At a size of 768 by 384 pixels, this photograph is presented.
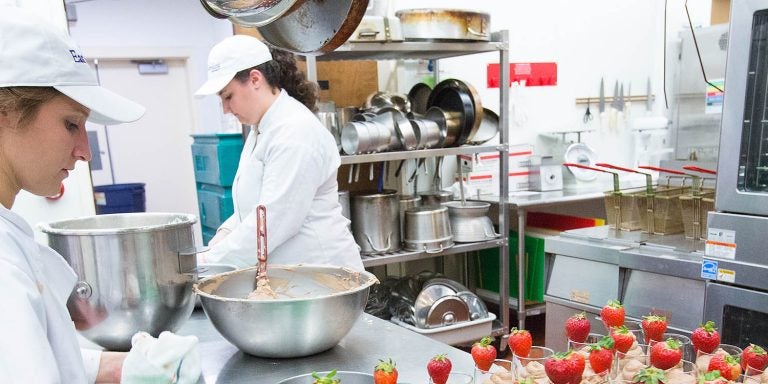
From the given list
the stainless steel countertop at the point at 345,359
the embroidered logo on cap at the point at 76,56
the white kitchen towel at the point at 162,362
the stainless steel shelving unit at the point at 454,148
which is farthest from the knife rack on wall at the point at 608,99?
the embroidered logo on cap at the point at 76,56

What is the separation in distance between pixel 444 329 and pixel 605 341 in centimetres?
194

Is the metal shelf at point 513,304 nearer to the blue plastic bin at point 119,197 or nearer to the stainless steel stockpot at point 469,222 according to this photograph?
the stainless steel stockpot at point 469,222

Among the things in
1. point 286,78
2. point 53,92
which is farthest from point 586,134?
point 53,92

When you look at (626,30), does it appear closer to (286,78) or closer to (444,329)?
(444,329)

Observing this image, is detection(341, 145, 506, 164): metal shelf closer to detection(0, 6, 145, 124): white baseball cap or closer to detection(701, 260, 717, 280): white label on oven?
detection(701, 260, 717, 280): white label on oven

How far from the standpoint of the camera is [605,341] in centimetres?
122

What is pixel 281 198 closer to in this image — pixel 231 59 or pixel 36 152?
pixel 231 59

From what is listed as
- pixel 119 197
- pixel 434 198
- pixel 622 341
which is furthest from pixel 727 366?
pixel 119 197

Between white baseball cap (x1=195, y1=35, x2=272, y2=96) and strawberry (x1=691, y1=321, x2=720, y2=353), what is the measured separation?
1.60 meters

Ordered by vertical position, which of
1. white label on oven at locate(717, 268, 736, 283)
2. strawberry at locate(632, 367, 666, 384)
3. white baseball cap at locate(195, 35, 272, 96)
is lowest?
white label on oven at locate(717, 268, 736, 283)

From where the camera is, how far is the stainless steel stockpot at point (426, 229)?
323cm

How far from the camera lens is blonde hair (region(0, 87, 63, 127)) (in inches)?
34.9

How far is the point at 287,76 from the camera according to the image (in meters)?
2.37

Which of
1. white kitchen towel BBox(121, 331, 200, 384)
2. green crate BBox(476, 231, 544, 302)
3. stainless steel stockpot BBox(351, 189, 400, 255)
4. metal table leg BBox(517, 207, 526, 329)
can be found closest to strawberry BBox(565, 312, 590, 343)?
white kitchen towel BBox(121, 331, 200, 384)
